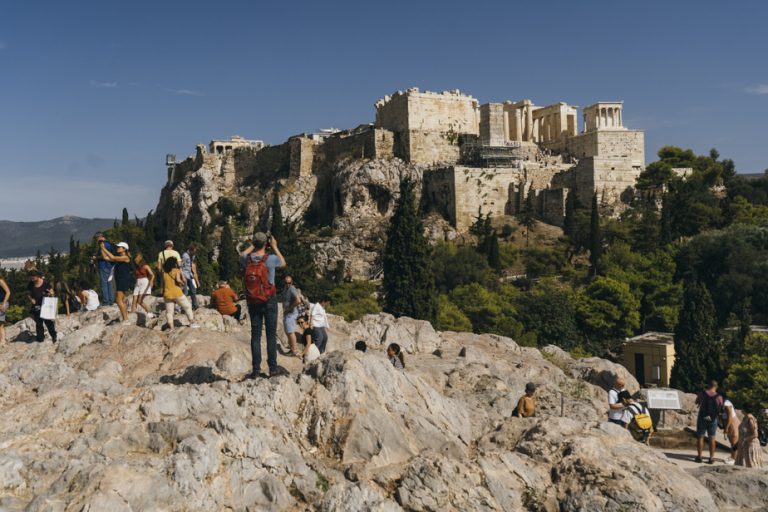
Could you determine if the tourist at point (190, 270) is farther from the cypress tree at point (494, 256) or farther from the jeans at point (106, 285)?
the cypress tree at point (494, 256)

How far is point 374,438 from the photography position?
33.3 ft

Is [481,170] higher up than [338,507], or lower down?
higher up

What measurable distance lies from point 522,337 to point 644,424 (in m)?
29.1

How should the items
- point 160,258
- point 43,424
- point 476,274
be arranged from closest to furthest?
point 43,424, point 160,258, point 476,274

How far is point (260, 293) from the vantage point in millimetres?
11266

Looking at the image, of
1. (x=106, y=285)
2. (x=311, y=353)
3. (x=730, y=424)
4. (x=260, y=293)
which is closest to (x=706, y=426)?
(x=730, y=424)

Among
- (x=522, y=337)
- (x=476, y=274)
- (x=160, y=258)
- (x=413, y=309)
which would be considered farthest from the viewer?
(x=476, y=274)

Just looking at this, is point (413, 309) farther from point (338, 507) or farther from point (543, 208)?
point (338, 507)

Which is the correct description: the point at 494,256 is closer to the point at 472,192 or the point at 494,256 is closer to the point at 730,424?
the point at 472,192

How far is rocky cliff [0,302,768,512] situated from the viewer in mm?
8914

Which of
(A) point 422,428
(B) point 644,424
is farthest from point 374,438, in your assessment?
(B) point 644,424

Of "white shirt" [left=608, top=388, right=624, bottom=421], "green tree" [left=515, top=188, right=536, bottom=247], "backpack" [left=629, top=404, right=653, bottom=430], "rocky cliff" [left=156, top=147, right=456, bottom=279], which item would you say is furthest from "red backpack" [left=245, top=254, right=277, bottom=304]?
"green tree" [left=515, top=188, right=536, bottom=247]

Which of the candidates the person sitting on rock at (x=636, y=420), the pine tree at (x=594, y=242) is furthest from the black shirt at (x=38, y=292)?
the pine tree at (x=594, y=242)

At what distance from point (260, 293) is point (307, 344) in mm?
3561
